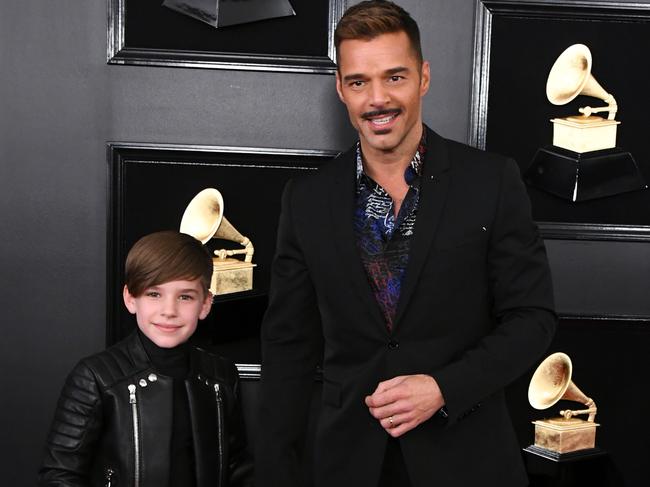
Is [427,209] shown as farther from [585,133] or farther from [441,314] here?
[585,133]

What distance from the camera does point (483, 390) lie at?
6.86 feet

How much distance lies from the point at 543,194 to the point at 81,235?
58.7 inches

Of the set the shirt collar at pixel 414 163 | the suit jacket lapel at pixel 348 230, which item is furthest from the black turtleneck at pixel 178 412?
the shirt collar at pixel 414 163

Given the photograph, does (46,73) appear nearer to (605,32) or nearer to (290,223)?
(290,223)

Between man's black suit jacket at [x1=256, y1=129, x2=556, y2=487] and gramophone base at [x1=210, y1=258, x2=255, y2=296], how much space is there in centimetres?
94

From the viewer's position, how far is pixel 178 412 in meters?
2.40

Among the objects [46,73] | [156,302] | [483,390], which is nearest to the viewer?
[483,390]

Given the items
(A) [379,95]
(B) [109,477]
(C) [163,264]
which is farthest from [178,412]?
(A) [379,95]

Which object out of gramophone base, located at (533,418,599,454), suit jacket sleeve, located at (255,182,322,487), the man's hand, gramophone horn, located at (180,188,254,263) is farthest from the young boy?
gramophone base, located at (533,418,599,454)

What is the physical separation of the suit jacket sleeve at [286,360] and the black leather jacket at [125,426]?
0.14 m

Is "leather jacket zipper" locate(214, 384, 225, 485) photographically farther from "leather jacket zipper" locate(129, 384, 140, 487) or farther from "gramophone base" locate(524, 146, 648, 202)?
"gramophone base" locate(524, 146, 648, 202)

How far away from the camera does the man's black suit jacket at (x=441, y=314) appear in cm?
215

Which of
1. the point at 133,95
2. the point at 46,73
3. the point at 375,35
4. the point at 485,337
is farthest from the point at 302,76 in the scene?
the point at 485,337

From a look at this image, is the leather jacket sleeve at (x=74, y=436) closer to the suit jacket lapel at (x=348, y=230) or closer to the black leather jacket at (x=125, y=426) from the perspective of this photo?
the black leather jacket at (x=125, y=426)
